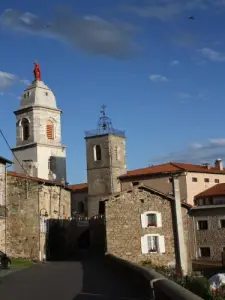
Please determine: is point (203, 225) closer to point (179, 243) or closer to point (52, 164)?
point (179, 243)

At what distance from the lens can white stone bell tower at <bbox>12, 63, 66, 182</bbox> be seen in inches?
2562

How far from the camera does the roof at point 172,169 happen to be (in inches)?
2227

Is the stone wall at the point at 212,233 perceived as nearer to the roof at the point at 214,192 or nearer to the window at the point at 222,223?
the window at the point at 222,223

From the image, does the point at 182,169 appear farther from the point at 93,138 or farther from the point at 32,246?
the point at 32,246

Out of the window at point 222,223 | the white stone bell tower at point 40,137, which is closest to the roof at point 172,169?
the white stone bell tower at point 40,137

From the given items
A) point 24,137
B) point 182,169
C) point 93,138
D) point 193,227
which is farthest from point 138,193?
point 24,137

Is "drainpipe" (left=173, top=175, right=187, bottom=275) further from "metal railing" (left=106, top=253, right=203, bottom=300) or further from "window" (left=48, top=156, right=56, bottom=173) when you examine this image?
"window" (left=48, top=156, right=56, bottom=173)

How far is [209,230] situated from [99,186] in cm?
2094

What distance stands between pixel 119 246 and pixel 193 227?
45.5 ft

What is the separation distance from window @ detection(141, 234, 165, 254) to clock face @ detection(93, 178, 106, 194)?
25.7 m

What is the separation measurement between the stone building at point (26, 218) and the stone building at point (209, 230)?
17041 mm

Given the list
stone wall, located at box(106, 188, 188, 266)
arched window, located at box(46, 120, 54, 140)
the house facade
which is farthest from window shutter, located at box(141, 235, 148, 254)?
arched window, located at box(46, 120, 54, 140)

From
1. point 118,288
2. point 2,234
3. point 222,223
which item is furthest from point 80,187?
point 118,288

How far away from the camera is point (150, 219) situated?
37438 millimetres
